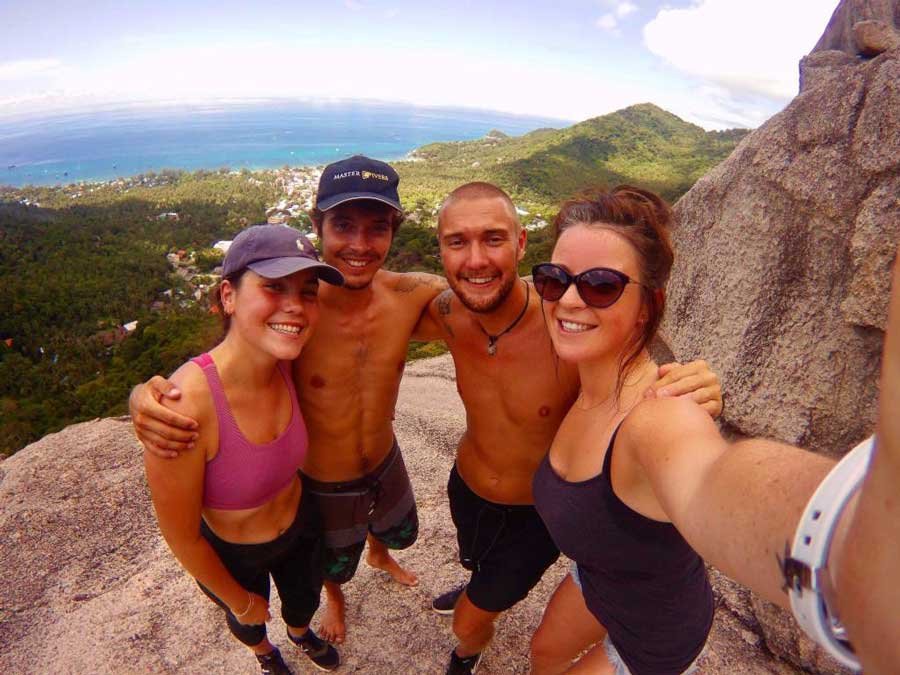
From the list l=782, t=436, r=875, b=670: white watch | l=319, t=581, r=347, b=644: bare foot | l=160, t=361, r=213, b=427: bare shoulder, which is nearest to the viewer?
l=782, t=436, r=875, b=670: white watch

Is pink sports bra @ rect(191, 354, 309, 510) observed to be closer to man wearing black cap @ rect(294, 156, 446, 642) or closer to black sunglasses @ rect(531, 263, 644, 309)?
man wearing black cap @ rect(294, 156, 446, 642)

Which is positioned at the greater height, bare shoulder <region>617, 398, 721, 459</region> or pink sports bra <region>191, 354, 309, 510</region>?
bare shoulder <region>617, 398, 721, 459</region>

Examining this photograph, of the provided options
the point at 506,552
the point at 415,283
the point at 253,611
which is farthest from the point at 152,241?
the point at 506,552

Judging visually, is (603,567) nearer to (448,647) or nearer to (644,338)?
(644,338)

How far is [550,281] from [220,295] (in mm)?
1786

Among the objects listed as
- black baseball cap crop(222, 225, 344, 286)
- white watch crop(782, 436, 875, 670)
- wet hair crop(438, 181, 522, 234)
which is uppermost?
wet hair crop(438, 181, 522, 234)

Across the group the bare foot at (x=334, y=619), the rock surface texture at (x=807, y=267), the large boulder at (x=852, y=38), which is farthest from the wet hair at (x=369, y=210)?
the large boulder at (x=852, y=38)

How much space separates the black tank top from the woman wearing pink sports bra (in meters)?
1.47

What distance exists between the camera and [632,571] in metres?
1.94

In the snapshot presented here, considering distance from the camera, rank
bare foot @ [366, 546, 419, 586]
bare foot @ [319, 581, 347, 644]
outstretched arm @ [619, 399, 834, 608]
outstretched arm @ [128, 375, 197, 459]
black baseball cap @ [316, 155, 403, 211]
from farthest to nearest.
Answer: bare foot @ [366, 546, 419, 586] → bare foot @ [319, 581, 347, 644] → black baseball cap @ [316, 155, 403, 211] → outstretched arm @ [128, 375, 197, 459] → outstretched arm @ [619, 399, 834, 608]

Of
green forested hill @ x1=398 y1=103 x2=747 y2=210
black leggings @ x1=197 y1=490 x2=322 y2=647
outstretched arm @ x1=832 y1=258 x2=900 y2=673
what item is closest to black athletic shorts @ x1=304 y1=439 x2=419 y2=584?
black leggings @ x1=197 y1=490 x2=322 y2=647

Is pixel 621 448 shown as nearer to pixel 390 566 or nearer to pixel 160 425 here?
pixel 160 425

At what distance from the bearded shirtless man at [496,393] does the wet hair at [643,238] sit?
0.66 metres

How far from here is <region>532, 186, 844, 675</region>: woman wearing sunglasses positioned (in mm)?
1682
